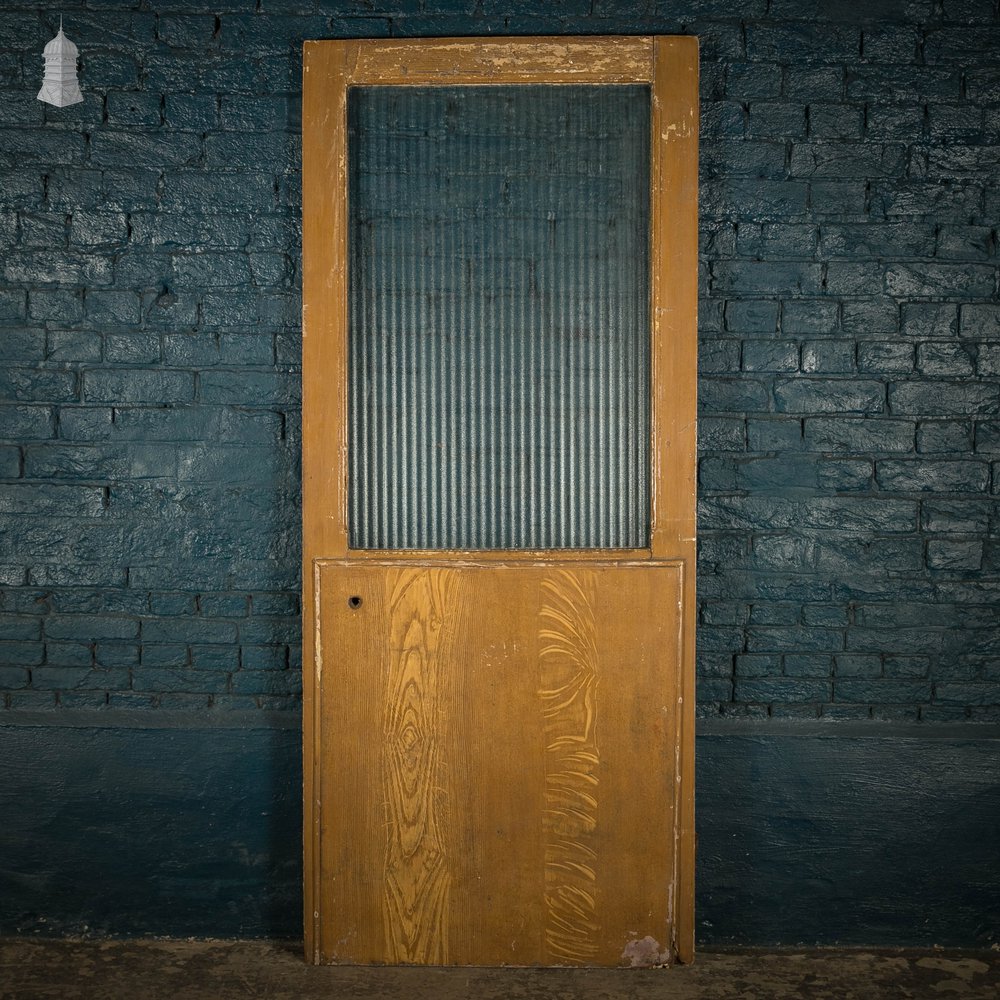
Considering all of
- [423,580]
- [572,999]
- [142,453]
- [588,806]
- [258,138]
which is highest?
[258,138]

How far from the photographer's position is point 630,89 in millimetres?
2389

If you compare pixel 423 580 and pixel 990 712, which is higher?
pixel 423 580

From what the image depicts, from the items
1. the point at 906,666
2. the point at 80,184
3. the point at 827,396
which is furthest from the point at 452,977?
the point at 80,184

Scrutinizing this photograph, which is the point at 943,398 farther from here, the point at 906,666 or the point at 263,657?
the point at 263,657

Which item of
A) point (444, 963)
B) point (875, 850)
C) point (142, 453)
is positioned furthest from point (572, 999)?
point (142, 453)

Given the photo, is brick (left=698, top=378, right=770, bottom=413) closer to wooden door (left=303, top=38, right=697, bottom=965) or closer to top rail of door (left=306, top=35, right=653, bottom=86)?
wooden door (left=303, top=38, right=697, bottom=965)

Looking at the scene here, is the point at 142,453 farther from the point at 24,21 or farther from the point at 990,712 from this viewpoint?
the point at 990,712

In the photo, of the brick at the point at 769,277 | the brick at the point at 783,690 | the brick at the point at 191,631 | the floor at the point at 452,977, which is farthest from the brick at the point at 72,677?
the brick at the point at 769,277

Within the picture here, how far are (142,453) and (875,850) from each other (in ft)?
7.11

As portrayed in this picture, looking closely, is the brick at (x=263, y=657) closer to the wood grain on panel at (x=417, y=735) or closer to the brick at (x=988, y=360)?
the wood grain on panel at (x=417, y=735)

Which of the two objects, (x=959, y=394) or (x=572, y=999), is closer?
(x=572, y=999)

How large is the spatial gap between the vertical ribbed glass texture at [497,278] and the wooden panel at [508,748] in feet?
0.88

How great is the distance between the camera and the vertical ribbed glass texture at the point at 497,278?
2.39 meters

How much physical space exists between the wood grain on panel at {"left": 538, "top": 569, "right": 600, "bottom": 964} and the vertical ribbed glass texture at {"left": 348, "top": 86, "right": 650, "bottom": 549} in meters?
0.31
